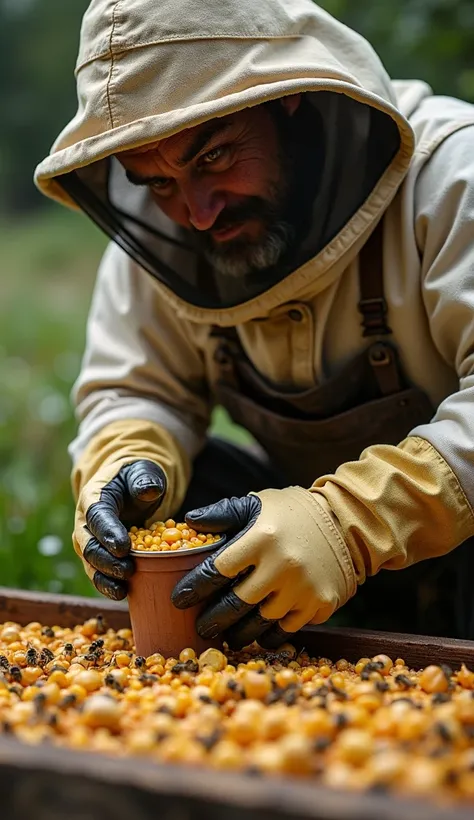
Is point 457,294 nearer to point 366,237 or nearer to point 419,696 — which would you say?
point 366,237

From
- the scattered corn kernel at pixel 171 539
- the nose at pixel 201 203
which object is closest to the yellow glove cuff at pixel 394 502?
the scattered corn kernel at pixel 171 539

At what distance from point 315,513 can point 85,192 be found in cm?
112

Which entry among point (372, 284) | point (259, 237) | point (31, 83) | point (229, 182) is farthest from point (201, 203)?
point (31, 83)

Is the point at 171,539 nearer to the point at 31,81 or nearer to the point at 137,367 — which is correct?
the point at 137,367

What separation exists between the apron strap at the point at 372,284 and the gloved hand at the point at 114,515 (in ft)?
2.19

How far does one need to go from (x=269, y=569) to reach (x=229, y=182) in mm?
938

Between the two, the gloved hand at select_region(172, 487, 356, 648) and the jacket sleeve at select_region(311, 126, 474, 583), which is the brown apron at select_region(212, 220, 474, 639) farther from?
the gloved hand at select_region(172, 487, 356, 648)

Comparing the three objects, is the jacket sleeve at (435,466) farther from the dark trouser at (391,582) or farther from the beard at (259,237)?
the dark trouser at (391,582)

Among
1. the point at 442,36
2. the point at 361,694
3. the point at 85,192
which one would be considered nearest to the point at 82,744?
the point at 361,694

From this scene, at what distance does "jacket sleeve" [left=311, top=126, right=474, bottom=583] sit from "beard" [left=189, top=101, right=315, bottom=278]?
1.07 feet

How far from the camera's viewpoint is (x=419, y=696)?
168 centimetres

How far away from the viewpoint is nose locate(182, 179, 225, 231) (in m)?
2.12

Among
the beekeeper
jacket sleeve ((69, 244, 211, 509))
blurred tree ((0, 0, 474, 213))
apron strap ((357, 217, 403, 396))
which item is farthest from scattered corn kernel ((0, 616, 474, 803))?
blurred tree ((0, 0, 474, 213))

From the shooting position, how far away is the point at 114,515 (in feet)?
6.64
